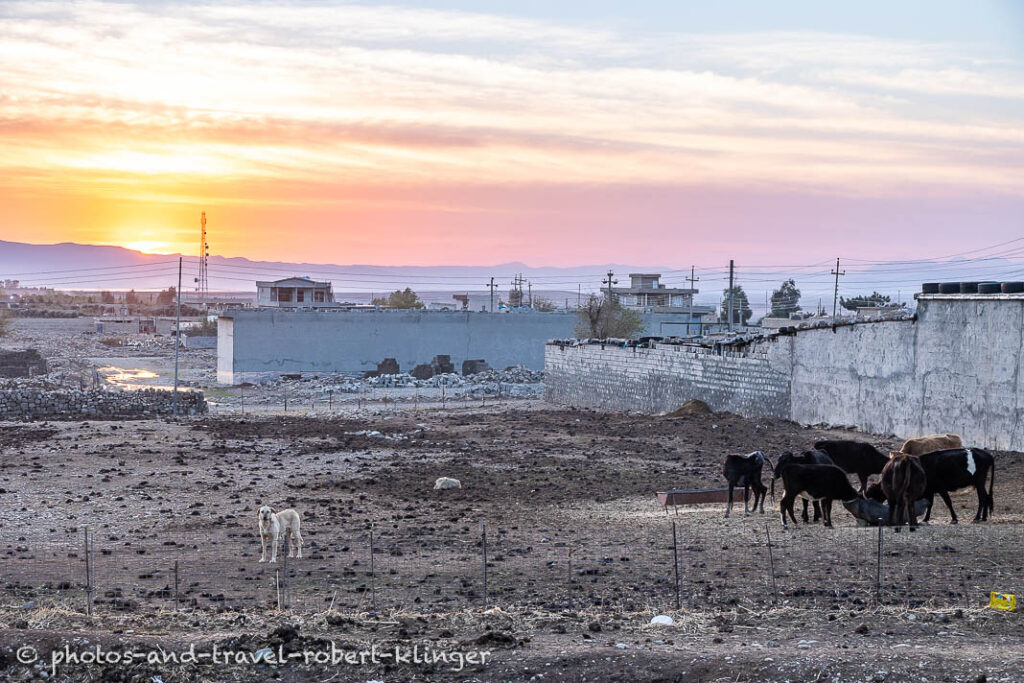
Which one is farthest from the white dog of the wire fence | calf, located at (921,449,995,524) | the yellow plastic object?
calf, located at (921,449,995,524)

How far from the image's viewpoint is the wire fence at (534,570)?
14352 mm

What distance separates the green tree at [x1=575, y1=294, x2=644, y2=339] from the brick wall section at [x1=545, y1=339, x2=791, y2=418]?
20.9 metres

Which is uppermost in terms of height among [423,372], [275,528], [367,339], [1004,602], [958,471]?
[367,339]

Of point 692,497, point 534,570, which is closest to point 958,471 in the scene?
point 692,497

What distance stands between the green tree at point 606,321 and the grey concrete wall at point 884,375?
2856 cm

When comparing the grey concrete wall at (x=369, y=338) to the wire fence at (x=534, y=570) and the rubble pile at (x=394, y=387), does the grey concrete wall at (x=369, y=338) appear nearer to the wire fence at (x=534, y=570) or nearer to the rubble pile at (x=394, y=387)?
the rubble pile at (x=394, y=387)

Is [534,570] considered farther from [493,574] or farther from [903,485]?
[903,485]

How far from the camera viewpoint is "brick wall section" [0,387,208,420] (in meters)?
44.0

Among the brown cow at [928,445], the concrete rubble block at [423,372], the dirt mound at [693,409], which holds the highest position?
the brown cow at [928,445]

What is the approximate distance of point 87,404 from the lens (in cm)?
4506

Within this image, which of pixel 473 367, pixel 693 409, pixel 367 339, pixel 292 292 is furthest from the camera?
pixel 292 292

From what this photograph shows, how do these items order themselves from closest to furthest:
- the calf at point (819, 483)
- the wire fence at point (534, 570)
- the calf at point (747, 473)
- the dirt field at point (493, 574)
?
the dirt field at point (493, 574) < the wire fence at point (534, 570) < the calf at point (819, 483) < the calf at point (747, 473)

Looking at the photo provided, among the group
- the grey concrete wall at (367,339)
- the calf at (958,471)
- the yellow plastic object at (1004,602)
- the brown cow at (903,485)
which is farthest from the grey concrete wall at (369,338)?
the yellow plastic object at (1004,602)

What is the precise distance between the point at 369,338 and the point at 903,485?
56.6 m
